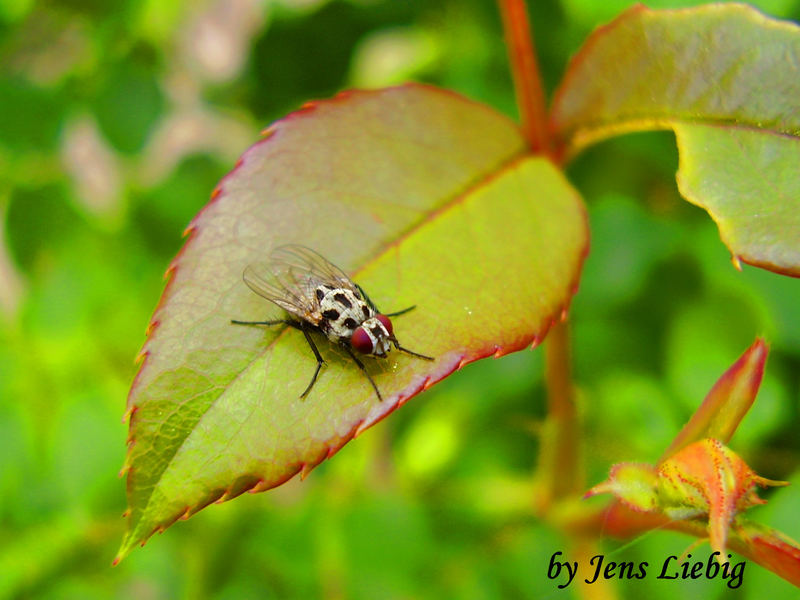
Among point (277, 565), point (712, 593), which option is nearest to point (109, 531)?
point (277, 565)

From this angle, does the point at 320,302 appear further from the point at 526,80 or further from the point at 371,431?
the point at 371,431

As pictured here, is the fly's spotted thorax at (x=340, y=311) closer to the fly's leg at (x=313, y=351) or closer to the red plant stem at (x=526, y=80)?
the fly's leg at (x=313, y=351)

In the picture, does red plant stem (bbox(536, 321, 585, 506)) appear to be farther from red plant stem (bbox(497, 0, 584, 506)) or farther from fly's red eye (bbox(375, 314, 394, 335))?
fly's red eye (bbox(375, 314, 394, 335))

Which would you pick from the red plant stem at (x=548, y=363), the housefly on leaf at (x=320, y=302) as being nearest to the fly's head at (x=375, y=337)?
the housefly on leaf at (x=320, y=302)

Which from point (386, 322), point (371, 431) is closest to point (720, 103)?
point (386, 322)

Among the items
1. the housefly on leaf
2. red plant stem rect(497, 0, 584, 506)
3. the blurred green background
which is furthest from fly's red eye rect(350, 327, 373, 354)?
the blurred green background

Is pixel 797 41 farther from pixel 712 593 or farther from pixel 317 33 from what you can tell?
pixel 317 33
